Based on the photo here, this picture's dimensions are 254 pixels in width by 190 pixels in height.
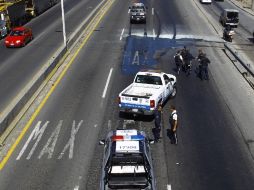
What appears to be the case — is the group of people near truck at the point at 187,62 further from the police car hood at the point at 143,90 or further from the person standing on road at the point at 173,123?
the person standing on road at the point at 173,123

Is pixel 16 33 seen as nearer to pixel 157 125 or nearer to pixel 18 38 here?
pixel 18 38

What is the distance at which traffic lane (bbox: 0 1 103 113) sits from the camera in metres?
28.5

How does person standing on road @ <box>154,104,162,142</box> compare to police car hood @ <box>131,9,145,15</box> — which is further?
police car hood @ <box>131,9,145,15</box>

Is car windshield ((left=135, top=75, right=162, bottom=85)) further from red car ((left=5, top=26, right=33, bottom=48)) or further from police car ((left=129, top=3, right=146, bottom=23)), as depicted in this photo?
police car ((left=129, top=3, right=146, bottom=23))

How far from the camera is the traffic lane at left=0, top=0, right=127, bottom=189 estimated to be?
16578mm

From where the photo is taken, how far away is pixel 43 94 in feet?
86.0

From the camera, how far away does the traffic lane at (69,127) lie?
1658 centimetres

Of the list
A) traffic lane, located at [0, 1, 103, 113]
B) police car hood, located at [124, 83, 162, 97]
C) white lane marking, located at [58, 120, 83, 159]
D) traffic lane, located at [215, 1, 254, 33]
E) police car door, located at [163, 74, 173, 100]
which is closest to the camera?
white lane marking, located at [58, 120, 83, 159]

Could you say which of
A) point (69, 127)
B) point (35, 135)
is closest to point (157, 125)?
point (69, 127)

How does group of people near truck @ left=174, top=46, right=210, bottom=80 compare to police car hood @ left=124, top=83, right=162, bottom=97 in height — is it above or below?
below

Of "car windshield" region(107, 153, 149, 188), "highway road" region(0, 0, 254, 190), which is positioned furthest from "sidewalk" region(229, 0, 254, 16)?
"car windshield" region(107, 153, 149, 188)

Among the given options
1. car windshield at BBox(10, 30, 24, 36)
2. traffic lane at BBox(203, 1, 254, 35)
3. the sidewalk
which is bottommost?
the sidewalk

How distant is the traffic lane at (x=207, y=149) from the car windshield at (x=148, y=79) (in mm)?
1509

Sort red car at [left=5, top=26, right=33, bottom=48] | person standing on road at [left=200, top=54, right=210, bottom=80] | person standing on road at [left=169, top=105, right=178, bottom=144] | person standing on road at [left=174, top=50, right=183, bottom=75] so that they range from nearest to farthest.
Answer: person standing on road at [left=169, top=105, right=178, bottom=144]
person standing on road at [left=200, top=54, right=210, bottom=80]
person standing on road at [left=174, top=50, right=183, bottom=75]
red car at [left=5, top=26, right=33, bottom=48]
